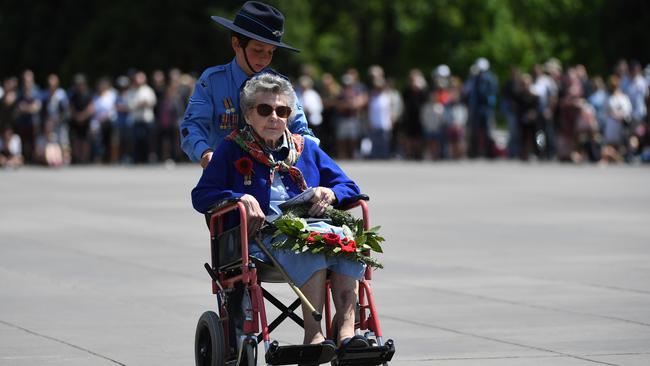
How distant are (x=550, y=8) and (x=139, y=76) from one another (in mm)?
→ 22601

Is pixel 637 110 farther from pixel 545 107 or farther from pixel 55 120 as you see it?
pixel 55 120

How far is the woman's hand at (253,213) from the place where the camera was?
22.6 feet

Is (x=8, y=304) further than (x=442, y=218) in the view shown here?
No

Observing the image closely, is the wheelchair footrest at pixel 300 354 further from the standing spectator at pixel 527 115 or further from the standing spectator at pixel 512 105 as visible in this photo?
the standing spectator at pixel 512 105

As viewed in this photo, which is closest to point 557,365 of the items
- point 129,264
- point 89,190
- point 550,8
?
point 129,264

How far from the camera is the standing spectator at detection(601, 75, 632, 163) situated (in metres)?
28.4

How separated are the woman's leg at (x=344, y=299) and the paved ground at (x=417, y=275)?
4.17ft

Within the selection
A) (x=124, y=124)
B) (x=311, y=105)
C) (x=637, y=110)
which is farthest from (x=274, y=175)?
(x=124, y=124)

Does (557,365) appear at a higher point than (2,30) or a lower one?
lower

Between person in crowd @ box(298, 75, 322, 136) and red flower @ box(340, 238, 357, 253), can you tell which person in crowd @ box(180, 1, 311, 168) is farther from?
person in crowd @ box(298, 75, 322, 136)

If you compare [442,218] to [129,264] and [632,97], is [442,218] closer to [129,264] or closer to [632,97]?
[129,264]

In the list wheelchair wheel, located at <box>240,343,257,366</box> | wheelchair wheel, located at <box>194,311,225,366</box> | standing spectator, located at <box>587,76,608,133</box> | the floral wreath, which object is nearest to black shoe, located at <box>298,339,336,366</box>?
wheelchair wheel, located at <box>240,343,257,366</box>

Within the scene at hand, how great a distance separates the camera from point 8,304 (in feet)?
34.1

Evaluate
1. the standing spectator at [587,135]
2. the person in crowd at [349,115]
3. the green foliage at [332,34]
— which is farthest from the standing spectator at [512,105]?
the green foliage at [332,34]
